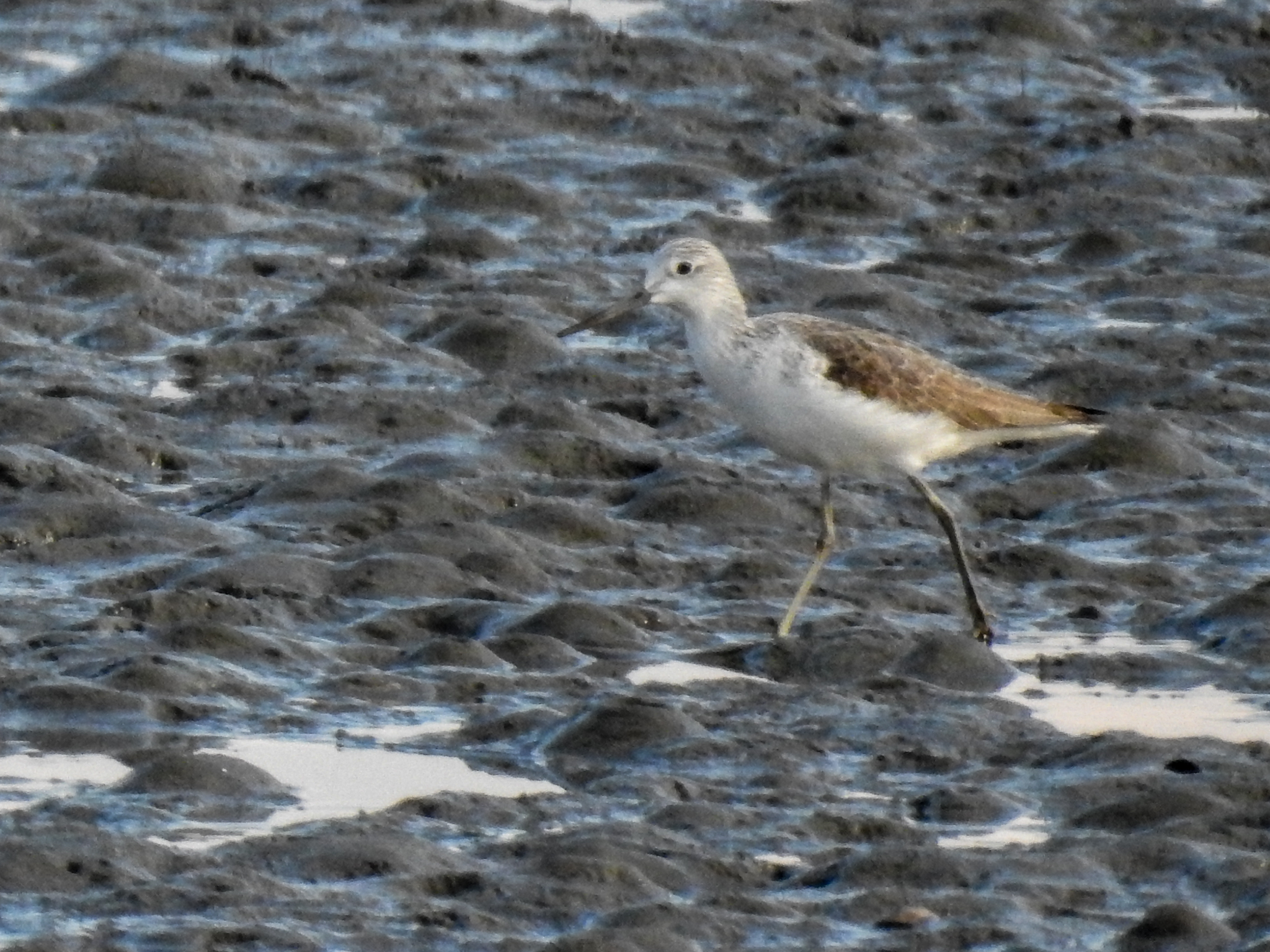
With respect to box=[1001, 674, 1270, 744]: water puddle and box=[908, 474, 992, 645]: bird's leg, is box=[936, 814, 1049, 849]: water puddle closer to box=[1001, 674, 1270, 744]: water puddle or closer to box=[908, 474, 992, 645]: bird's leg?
box=[1001, 674, 1270, 744]: water puddle

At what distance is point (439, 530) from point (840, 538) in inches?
60.8

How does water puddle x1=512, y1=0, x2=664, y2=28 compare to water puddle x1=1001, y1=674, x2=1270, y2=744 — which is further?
water puddle x1=512, y1=0, x2=664, y2=28

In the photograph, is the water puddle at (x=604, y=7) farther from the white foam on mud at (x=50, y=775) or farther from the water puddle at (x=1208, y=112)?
the white foam on mud at (x=50, y=775)

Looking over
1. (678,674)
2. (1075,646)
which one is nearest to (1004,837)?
(678,674)

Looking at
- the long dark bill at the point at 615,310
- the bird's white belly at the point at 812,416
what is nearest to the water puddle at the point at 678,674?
the bird's white belly at the point at 812,416

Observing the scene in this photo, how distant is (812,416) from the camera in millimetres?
10297

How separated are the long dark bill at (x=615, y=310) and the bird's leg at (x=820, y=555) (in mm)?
917

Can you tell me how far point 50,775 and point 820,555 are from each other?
320 cm

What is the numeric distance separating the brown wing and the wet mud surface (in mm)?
515

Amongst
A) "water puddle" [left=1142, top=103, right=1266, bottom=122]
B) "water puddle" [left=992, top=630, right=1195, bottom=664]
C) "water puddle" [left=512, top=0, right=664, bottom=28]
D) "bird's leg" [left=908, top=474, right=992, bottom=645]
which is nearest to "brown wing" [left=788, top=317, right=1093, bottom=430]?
"bird's leg" [left=908, top=474, right=992, bottom=645]

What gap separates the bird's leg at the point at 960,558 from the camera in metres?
10.1

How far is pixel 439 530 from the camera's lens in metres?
10.5

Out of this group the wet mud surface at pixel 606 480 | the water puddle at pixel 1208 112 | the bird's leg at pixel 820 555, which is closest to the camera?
the wet mud surface at pixel 606 480

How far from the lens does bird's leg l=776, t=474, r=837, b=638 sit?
32.9 ft
